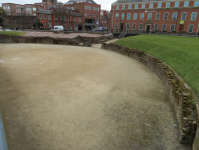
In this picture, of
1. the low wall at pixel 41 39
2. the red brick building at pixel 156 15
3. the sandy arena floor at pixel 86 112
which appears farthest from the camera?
the red brick building at pixel 156 15

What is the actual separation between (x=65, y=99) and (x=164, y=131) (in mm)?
4010

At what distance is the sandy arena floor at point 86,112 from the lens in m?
4.13

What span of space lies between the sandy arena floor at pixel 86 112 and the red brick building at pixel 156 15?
38.2m

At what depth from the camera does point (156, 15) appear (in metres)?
42.1

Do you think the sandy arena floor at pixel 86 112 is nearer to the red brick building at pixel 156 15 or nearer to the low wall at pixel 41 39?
the low wall at pixel 41 39

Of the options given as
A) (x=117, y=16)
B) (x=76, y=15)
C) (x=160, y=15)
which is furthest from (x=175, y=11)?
(x=76, y=15)

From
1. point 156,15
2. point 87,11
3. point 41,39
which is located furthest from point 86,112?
point 87,11

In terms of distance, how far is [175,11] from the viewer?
3947cm

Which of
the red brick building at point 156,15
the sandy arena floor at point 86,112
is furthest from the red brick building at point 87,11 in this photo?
the sandy arena floor at point 86,112

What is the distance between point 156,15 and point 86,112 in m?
44.6

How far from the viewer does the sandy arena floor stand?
4133 millimetres

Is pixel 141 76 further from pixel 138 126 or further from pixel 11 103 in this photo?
pixel 11 103

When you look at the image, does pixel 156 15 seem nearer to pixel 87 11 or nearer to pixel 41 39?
pixel 87 11

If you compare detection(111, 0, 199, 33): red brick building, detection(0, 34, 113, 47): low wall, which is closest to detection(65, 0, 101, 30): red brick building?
detection(111, 0, 199, 33): red brick building
